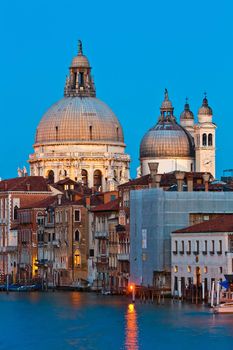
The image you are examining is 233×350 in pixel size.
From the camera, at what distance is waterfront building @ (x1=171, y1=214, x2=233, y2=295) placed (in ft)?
288

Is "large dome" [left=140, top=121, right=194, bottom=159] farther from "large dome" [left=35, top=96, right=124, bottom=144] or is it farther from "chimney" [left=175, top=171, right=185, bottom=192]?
"chimney" [left=175, top=171, right=185, bottom=192]

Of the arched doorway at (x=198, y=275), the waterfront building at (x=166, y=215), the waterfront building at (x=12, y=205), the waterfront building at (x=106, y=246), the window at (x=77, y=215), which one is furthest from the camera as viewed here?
the waterfront building at (x=12, y=205)

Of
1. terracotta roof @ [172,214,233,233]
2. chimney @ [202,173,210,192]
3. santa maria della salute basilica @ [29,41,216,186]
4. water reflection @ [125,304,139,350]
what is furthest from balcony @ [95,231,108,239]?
santa maria della salute basilica @ [29,41,216,186]

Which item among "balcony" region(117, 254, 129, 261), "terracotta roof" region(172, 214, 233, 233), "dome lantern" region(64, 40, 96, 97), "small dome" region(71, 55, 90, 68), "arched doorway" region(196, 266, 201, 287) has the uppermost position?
"small dome" region(71, 55, 90, 68)

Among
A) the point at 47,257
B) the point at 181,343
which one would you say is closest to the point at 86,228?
the point at 47,257

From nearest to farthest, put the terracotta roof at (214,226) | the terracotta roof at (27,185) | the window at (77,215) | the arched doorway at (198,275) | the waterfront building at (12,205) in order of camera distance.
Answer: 1. the terracotta roof at (214,226)
2. the arched doorway at (198,275)
3. the window at (77,215)
4. the waterfront building at (12,205)
5. the terracotta roof at (27,185)

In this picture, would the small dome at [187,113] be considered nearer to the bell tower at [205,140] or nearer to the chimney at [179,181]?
the bell tower at [205,140]

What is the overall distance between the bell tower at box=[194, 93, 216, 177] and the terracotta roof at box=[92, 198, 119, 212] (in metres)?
29.9

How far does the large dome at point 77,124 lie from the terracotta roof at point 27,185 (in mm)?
16903

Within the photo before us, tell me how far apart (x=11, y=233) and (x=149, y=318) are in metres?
48.6

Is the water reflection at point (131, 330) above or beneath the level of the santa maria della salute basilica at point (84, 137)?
beneath

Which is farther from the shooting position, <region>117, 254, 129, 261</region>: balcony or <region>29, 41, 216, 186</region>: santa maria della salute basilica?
<region>29, 41, 216, 186</region>: santa maria della salute basilica

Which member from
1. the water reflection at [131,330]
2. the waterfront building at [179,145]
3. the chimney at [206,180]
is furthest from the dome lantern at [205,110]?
the water reflection at [131,330]

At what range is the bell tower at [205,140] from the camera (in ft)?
463
